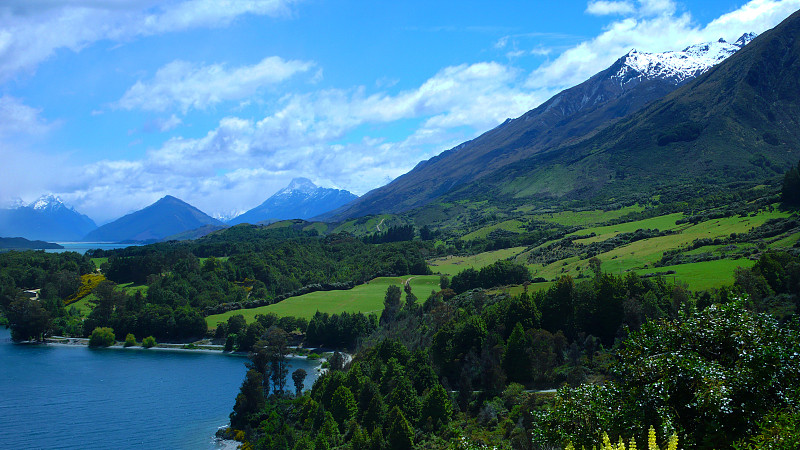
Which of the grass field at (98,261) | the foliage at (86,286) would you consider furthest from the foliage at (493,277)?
the grass field at (98,261)

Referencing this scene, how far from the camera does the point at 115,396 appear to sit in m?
65.1

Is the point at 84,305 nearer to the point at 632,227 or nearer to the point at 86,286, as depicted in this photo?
the point at 86,286

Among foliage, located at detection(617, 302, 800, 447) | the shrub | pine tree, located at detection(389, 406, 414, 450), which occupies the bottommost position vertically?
pine tree, located at detection(389, 406, 414, 450)

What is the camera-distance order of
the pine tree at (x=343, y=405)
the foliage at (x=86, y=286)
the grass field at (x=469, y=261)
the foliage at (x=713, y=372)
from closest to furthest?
the foliage at (x=713, y=372), the pine tree at (x=343, y=405), the grass field at (x=469, y=261), the foliage at (x=86, y=286)

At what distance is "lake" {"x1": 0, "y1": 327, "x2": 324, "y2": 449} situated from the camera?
171 feet

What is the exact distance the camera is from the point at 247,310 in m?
108

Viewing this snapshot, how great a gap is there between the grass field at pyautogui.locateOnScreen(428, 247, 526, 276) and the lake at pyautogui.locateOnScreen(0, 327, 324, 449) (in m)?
50.9

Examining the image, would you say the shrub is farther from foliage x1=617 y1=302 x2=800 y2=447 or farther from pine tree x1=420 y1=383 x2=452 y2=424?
foliage x1=617 y1=302 x2=800 y2=447

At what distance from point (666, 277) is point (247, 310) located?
7853 cm

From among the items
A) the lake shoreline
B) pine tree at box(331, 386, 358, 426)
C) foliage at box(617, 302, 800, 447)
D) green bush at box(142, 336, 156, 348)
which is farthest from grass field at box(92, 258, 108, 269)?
foliage at box(617, 302, 800, 447)

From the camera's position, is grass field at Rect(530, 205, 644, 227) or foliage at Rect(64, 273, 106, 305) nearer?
foliage at Rect(64, 273, 106, 305)

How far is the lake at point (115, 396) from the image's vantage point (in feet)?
171

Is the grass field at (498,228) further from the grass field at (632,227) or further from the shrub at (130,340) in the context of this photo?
the shrub at (130,340)

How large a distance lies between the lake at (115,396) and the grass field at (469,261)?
50852mm
